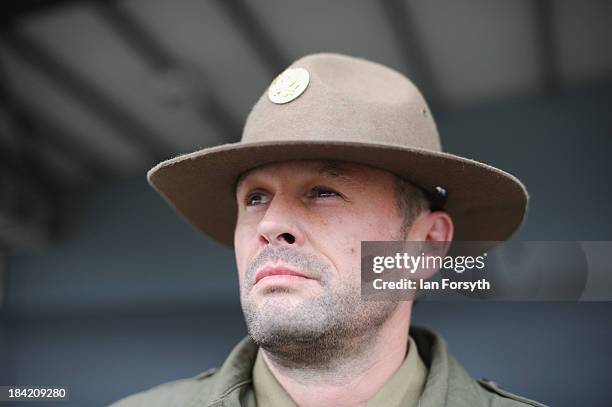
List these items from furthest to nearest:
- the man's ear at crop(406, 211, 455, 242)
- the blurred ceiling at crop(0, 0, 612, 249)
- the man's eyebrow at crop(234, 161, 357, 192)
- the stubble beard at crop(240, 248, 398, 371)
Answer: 1. the blurred ceiling at crop(0, 0, 612, 249)
2. the man's ear at crop(406, 211, 455, 242)
3. the man's eyebrow at crop(234, 161, 357, 192)
4. the stubble beard at crop(240, 248, 398, 371)

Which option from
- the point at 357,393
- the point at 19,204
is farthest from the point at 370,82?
the point at 19,204

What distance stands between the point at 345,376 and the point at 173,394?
0.43 metres

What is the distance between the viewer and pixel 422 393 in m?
1.29

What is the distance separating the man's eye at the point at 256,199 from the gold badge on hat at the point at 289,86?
0.19 metres

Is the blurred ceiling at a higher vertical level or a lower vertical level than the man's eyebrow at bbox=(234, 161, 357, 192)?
higher

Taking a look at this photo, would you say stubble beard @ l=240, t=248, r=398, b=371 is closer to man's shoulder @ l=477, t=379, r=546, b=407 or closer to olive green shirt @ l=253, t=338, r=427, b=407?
olive green shirt @ l=253, t=338, r=427, b=407

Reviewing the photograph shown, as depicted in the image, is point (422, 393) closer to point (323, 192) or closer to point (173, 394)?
point (323, 192)

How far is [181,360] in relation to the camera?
4.50m

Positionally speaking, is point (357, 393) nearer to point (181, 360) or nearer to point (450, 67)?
point (450, 67)

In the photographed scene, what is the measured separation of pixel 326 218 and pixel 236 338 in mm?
3351

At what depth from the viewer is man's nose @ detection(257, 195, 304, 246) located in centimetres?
120

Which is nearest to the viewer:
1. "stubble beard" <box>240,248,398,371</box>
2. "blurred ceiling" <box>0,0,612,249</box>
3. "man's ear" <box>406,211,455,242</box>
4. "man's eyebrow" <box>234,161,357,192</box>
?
"stubble beard" <box>240,248,398,371</box>

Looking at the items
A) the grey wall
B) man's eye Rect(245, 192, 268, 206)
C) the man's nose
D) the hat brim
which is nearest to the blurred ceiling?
the grey wall

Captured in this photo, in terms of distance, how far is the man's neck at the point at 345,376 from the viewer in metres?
1.25
